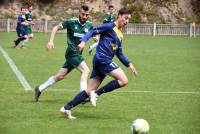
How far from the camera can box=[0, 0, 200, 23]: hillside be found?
52.4m

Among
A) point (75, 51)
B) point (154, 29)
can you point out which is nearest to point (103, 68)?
point (75, 51)

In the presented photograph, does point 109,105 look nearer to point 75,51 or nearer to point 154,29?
point 75,51

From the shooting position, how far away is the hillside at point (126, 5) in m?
52.4

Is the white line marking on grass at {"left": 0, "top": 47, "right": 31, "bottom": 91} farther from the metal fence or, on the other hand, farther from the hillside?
the hillside

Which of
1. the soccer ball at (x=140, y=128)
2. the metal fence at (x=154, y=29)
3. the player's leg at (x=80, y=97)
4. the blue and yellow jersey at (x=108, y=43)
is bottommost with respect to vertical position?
the metal fence at (x=154, y=29)

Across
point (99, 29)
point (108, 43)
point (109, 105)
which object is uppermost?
point (99, 29)

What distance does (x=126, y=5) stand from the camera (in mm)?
53781

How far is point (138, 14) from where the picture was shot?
173 ft

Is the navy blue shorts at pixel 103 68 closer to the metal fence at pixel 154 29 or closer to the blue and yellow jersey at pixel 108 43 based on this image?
the blue and yellow jersey at pixel 108 43

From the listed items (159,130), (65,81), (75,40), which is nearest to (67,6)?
(65,81)

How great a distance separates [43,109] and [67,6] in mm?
42542

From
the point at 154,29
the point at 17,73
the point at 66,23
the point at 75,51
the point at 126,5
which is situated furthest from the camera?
the point at 126,5

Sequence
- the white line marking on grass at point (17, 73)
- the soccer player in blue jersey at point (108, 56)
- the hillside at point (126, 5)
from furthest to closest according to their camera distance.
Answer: the hillside at point (126, 5) < the white line marking on grass at point (17, 73) < the soccer player in blue jersey at point (108, 56)

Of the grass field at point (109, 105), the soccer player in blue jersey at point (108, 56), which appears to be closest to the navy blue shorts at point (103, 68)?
the soccer player in blue jersey at point (108, 56)
